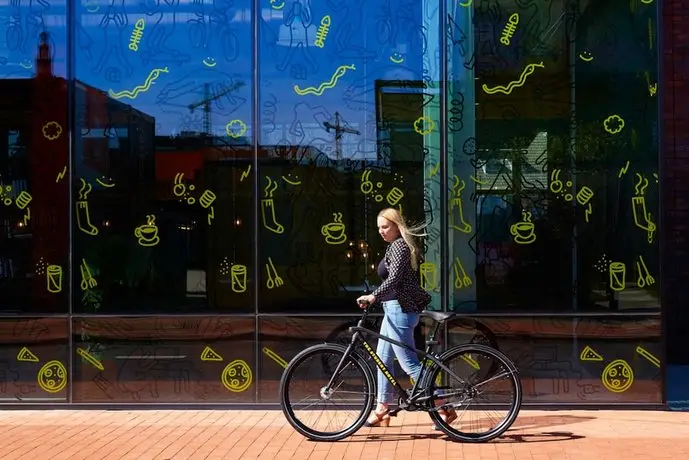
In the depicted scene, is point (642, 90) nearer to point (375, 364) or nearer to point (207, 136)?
point (375, 364)

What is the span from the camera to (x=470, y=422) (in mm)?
7082

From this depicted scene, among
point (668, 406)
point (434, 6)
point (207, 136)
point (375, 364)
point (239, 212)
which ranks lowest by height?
point (668, 406)

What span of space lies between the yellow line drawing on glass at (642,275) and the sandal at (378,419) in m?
2.79

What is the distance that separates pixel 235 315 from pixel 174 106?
83.5 inches

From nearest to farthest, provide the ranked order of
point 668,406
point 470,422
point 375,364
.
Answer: point 470,422, point 375,364, point 668,406

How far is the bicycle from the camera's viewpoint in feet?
23.0

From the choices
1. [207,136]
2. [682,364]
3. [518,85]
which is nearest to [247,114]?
[207,136]

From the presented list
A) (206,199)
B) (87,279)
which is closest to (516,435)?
(206,199)

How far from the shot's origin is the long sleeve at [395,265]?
7215 millimetres

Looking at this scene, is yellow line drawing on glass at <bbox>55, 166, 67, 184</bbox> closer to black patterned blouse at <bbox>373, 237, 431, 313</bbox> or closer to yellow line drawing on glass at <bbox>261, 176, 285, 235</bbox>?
yellow line drawing on glass at <bbox>261, 176, 285, 235</bbox>

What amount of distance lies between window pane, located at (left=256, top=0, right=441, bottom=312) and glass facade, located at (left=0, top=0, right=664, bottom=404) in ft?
0.06

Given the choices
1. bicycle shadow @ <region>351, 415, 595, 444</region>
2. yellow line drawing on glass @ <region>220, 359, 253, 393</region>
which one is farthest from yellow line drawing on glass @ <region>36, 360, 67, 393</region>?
bicycle shadow @ <region>351, 415, 595, 444</region>

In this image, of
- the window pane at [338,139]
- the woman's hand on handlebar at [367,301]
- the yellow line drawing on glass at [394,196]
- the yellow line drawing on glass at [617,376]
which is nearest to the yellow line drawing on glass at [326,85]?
the window pane at [338,139]

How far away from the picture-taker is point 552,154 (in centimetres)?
848
